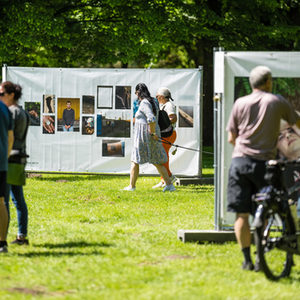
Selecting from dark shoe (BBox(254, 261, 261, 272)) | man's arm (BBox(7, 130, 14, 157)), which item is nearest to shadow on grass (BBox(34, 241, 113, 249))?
man's arm (BBox(7, 130, 14, 157))

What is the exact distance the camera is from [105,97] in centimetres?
1603

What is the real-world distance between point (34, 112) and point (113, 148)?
1901 mm

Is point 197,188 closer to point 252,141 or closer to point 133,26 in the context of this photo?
point 252,141

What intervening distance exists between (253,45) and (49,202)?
53.0 feet

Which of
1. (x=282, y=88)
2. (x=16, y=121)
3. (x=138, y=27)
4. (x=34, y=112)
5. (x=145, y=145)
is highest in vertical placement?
(x=138, y=27)

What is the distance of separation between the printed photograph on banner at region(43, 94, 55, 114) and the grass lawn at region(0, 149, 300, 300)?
408 centimetres

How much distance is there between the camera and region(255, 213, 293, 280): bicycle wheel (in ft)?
21.5

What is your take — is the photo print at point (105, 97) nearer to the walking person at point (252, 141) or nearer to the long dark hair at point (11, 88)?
the long dark hair at point (11, 88)

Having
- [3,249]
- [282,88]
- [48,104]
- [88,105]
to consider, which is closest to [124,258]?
[3,249]

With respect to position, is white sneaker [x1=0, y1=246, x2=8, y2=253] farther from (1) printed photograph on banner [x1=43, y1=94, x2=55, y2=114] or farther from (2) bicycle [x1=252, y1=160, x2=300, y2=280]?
(1) printed photograph on banner [x1=43, y1=94, x2=55, y2=114]

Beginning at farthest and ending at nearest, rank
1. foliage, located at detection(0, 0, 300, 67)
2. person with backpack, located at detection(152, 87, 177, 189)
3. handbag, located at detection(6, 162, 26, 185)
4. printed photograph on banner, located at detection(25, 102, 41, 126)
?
foliage, located at detection(0, 0, 300, 67)
printed photograph on banner, located at detection(25, 102, 41, 126)
person with backpack, located at detection(152, 87, 177, 189)
handbag, located at detection(6, 162, 26, 185)

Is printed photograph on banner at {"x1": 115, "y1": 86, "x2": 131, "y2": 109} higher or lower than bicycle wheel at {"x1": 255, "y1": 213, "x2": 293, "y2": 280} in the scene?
higher

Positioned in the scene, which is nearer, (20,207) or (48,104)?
(20,207)

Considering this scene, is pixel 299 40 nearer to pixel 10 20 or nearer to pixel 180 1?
pixel 180 1
